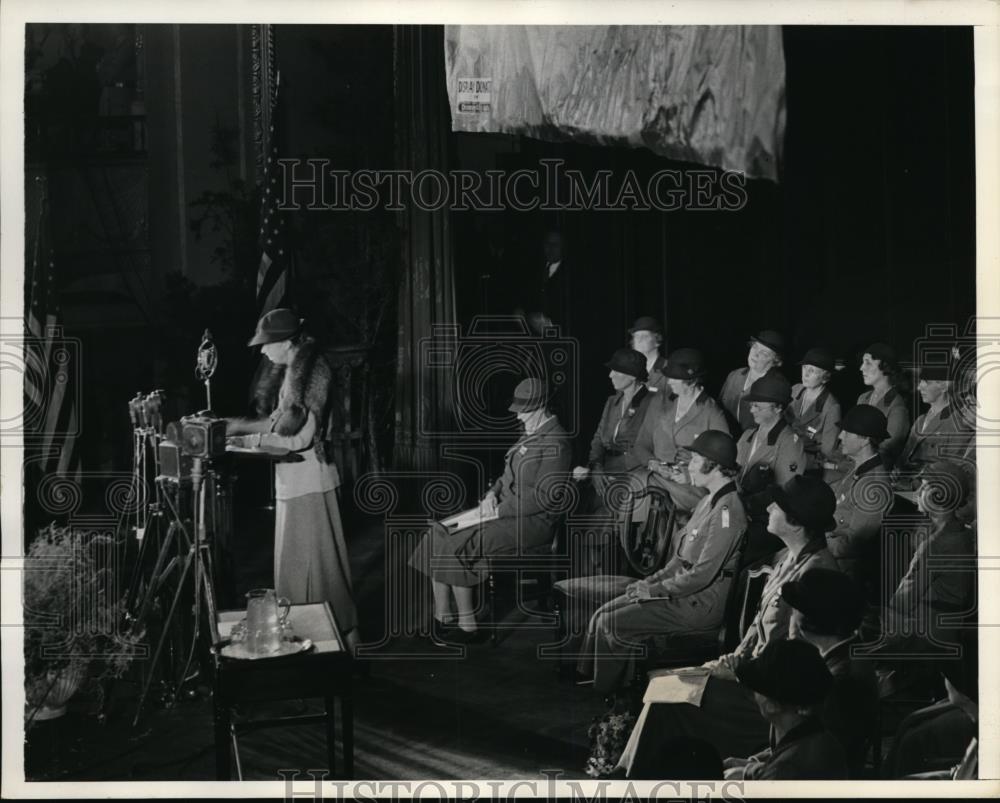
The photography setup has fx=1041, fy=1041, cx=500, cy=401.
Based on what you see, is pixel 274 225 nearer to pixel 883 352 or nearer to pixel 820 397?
pixel 820 397

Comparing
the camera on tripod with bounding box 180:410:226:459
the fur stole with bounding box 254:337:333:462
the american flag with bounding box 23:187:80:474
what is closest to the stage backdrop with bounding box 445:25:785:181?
the fur stole with bounding box 254:337:333:462

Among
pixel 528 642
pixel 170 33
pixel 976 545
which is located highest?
pixel 170 33

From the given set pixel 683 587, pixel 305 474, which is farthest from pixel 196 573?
pixel 683 587

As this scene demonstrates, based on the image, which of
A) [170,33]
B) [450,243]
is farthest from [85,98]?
[450,243]

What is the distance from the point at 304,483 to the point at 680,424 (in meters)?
1.60

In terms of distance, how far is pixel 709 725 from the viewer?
429 centimetres

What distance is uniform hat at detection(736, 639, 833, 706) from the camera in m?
4.22

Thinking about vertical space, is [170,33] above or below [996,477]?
above

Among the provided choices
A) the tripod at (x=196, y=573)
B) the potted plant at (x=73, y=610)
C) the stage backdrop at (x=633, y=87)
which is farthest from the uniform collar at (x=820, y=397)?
the potted plant at (x=73, y=610)

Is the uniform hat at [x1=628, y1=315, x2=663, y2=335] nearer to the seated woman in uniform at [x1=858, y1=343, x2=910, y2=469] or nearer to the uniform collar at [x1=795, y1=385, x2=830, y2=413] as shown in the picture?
the uniform collar at [x1=795, y1=385, x2=830, y2=413]

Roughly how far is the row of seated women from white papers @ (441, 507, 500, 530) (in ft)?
0.07

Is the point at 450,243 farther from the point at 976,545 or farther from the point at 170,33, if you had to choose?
the point at 976,545

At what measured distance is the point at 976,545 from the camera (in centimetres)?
442

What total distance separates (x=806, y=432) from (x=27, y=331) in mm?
3282
